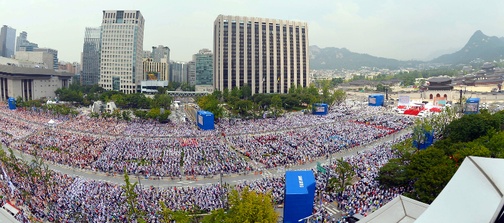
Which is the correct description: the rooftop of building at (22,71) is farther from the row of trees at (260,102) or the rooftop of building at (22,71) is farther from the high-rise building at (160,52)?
the high-rise building at (160,52)

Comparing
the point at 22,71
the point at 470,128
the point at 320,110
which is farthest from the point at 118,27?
the point at 470,128

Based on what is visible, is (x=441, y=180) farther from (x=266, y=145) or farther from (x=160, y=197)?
(x=266, y=145)

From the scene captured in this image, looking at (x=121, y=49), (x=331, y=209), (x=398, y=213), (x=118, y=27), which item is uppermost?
(x=118, y=27)

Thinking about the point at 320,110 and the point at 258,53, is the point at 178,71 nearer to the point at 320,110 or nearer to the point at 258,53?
the point at 258,53

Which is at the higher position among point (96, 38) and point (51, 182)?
point (96, 38)

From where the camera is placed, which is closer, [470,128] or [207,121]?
[470,128]

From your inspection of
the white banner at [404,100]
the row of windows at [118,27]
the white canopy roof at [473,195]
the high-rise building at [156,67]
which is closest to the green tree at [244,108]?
the white banner at [404,100]

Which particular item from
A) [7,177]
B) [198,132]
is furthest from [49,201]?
[198,132]

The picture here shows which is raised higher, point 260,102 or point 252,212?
point 260,102
